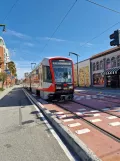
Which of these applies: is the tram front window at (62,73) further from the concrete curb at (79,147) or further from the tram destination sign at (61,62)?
the concrete curb at (79,147)

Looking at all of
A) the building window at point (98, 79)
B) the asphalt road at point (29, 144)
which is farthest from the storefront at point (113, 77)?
the asphalt road at point (29, 144)

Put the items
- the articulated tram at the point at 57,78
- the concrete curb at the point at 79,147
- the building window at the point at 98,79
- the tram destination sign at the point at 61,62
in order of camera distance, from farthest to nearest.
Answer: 1. the building window at the point at 98,79
2. the tram destination sign at the point at 61,62
3. the articulated tram at the point at 57,78
4. the concrete curb at the point at 79,147

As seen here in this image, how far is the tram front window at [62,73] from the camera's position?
1359 cm

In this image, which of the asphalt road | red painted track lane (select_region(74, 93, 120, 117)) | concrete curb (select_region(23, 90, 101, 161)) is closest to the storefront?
red painted track lane (select_region(74, 93, 120, 117))

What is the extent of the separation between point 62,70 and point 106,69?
25730 millimetres

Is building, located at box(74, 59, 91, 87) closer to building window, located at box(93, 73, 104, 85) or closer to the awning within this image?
building window, located at box(93, 73, 104, 85)

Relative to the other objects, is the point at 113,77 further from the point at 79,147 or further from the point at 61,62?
the point at 79,147

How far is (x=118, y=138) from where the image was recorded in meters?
5.25

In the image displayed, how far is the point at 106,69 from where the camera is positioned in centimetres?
3791

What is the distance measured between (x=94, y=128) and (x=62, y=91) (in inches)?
287

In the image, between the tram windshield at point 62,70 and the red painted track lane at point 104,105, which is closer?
the red painted track lane at point 104,105

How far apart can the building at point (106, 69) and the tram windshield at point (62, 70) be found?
20892 millimetres

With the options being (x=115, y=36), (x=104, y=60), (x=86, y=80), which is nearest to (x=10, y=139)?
(x=115, y=36)

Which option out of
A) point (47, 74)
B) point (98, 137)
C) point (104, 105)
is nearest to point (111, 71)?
point (47, 74)
